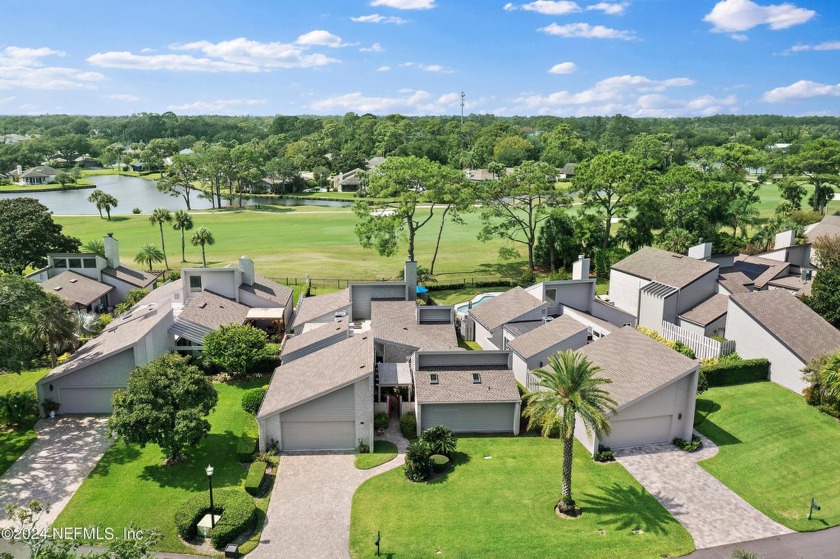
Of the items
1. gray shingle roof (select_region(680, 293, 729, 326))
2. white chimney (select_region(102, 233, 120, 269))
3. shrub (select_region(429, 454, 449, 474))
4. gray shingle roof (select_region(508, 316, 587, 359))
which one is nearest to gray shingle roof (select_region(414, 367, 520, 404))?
shrub (select_region(429, 454, 449, 474))

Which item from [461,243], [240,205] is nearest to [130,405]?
[461,243]

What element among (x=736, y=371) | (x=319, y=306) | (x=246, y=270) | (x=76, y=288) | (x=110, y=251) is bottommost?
(x=736, y=371)

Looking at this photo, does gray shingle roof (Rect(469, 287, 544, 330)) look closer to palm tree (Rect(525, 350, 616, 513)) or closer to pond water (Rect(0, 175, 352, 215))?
palm tree (Rect(525, 350, 616, 513))

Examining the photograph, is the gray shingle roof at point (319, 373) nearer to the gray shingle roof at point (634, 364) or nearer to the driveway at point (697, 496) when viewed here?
the gray shingle roof at point (634, 364)

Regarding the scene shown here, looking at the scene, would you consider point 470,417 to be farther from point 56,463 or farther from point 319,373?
point 56,463

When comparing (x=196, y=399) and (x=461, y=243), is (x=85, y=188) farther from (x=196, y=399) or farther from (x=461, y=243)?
(x=196, y=399)

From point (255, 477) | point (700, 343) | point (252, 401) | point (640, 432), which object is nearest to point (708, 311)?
point (700, 343)

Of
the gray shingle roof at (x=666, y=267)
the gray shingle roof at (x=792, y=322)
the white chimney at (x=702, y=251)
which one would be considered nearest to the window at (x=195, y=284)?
the gray shingle roof at (x=666, y=267)
